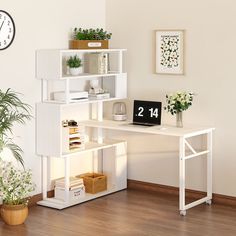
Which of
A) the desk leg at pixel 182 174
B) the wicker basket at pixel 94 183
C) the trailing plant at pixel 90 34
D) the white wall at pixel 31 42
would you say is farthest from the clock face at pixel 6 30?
the desk leg at pixel 182 174

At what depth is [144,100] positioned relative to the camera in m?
6.13

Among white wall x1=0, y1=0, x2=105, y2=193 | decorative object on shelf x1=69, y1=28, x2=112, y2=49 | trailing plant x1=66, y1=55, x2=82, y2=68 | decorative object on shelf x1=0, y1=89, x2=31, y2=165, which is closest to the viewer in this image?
decorative object on shelf x1=0, y1=89, x2=31, y2=165

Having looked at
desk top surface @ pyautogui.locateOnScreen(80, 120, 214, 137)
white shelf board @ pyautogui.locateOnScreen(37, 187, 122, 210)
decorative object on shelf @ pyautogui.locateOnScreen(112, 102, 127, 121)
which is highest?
decorative object on shelf @ pyautogui.locateOnScreen(112, 102, 127, 121)

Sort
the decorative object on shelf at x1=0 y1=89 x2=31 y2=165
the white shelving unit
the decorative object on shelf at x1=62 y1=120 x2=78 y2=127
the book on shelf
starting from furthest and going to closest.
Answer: the book on shelf, the decorative object on shelf at x1=62 y1=120 x2=78 y2=127, the white shelving unit, the decorative object on shelf at x1=0 y1=89 x2=31 y2=165

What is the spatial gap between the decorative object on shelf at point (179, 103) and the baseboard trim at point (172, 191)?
0.75 metres

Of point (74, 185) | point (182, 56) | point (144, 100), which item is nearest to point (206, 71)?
point (182, 56)

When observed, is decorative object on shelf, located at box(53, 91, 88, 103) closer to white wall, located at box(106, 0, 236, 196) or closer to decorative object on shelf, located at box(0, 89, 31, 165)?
decorative object on shelf, located at box(0, 89, 31, 165)

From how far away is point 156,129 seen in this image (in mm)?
5477

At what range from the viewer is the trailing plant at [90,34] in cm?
584

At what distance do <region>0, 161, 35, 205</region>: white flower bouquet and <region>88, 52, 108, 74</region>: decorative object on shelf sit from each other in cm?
131

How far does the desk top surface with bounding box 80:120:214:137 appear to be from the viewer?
210 inches

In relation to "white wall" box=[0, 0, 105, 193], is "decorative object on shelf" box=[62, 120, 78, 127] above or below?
below

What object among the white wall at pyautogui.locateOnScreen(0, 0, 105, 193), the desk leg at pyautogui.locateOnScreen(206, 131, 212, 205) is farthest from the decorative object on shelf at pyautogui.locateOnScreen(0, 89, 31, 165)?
the desk leg at pyautogui.locateOnScreen(206, 131, 212, 205)

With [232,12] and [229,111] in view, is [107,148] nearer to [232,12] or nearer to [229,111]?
[229,111]
